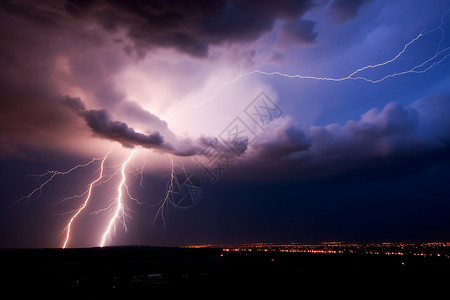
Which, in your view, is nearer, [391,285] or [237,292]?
[237,292]

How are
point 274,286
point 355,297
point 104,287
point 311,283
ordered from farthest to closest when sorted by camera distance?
point 311,283, point 274,286, point 104,287, point 355,297

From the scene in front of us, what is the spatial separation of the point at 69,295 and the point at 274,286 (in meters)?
17.5

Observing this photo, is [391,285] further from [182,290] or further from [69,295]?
[69,295]

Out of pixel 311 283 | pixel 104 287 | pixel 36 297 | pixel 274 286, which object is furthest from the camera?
pixel 311 283

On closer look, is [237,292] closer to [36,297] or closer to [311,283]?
[311,283]

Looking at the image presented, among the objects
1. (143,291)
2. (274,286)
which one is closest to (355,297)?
(274,286)

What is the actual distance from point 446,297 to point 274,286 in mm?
13942

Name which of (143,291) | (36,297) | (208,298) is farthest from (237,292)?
(36,297)

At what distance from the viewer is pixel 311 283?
30938 millimetres

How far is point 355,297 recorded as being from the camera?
23922 mm

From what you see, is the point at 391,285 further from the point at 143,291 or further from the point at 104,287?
the point at 104,287

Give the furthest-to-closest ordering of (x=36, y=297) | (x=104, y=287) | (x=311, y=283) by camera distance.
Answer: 1. (x=311, y=283)
2. (x=104, y=287)
3. (x=36, y=297)

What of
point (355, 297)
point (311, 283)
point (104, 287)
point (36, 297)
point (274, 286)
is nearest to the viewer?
point (36, 297)

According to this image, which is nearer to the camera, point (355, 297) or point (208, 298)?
point (208, 298)
